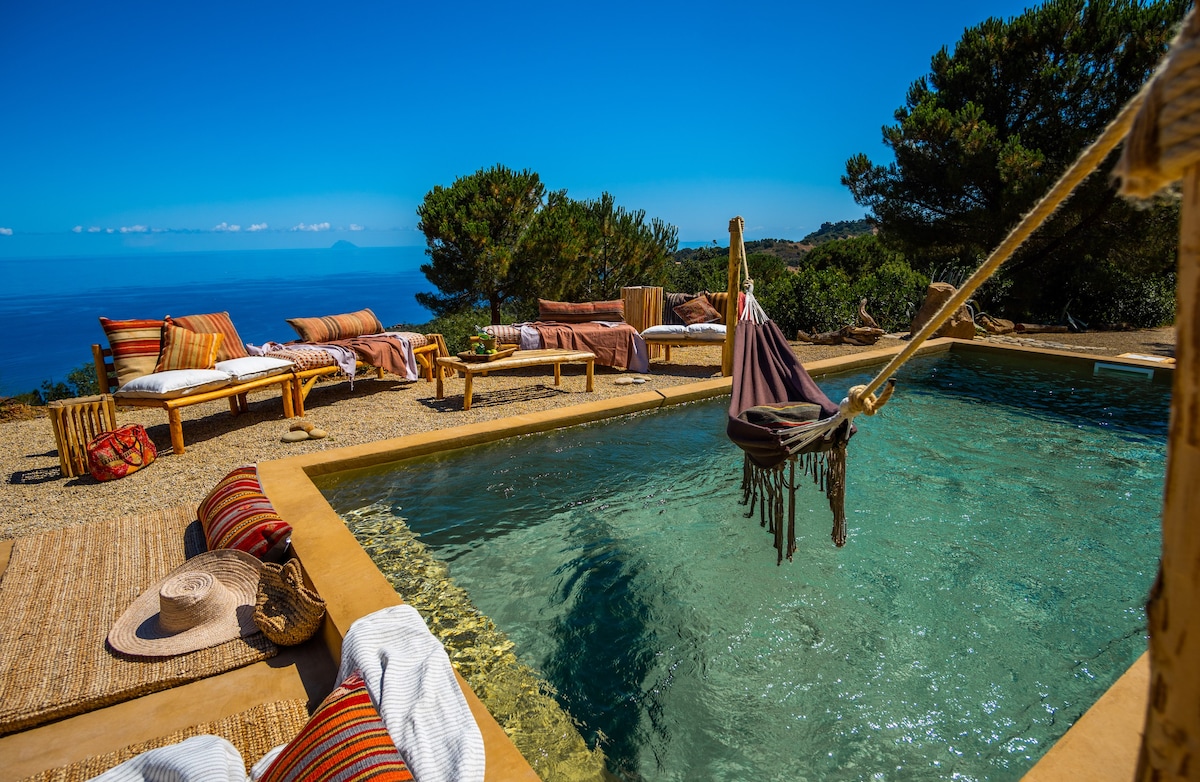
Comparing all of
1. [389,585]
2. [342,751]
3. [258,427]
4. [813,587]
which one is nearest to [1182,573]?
[342,751]

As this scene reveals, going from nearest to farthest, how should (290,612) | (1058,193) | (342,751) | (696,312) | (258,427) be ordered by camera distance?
(1058,193) → (342,751) → (290,612) → (258,427) → (696,312)

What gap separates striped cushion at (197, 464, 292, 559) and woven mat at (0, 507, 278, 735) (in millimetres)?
195

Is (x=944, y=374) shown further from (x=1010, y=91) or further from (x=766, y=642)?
(x=1010, y=91)

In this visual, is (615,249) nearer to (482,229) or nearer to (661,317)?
(482,229)

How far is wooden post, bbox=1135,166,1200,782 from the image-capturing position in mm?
467

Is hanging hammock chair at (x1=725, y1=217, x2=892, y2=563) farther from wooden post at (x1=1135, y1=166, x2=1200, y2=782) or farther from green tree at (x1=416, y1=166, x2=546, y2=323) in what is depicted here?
green tree at (x1=416, y1=166, x2=546, y2=323)

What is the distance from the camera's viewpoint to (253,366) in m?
4.34

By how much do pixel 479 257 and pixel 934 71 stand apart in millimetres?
8339

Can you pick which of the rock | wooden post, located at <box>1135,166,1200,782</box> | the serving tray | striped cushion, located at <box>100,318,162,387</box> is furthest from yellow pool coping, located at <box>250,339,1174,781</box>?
the rock

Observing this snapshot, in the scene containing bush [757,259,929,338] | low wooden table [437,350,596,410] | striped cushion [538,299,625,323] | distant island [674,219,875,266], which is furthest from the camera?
distant island [674,219,875,266]

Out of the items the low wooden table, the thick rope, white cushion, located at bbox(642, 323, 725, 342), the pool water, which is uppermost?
the thick rope

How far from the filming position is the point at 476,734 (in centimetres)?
139

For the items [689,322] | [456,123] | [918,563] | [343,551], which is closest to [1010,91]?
[689,322]

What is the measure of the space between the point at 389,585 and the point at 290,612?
1.03ft
